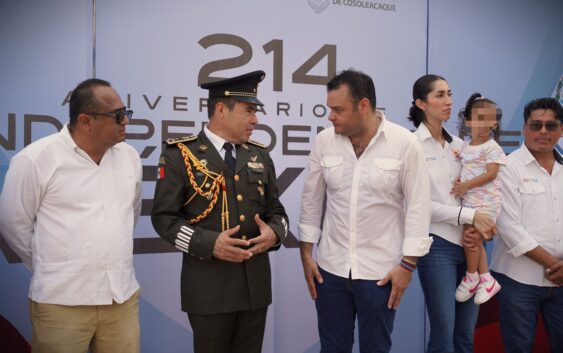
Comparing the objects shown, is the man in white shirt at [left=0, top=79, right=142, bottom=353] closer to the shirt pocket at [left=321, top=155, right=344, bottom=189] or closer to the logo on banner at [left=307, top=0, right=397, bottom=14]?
the shirt pocket at [left=321, top=155, right=344, bottom=189]

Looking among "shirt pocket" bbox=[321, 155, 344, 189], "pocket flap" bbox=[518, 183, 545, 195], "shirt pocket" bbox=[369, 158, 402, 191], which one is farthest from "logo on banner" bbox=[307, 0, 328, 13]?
"pocket flap" bbox=[518, 183, 545, 195]

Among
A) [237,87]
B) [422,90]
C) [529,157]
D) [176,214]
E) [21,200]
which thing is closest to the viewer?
[21,200]

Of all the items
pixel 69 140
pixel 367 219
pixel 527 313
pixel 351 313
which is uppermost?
pixel 69 140

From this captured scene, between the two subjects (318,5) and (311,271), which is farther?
(318,5)

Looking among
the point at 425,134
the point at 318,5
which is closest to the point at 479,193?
the point at 425,134

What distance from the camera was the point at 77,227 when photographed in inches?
84.6

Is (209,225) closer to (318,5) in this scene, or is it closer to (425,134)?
(425,134)

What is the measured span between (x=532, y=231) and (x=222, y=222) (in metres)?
1.78

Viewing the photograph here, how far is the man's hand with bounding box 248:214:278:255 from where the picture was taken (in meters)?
2.24

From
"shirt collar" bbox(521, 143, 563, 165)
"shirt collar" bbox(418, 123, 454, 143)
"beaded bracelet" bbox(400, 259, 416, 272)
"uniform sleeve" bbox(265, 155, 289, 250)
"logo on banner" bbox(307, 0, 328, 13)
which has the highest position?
"logo on banner" bbox(307, 0, 328, 13)

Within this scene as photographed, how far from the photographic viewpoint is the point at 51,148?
2.17m

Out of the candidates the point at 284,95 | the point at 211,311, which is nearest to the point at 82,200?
the point at 211,311

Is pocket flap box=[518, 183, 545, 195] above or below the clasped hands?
above

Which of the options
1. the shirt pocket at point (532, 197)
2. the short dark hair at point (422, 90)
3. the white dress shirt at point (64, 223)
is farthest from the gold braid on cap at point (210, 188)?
the shirt pocket at point (532, 197)
